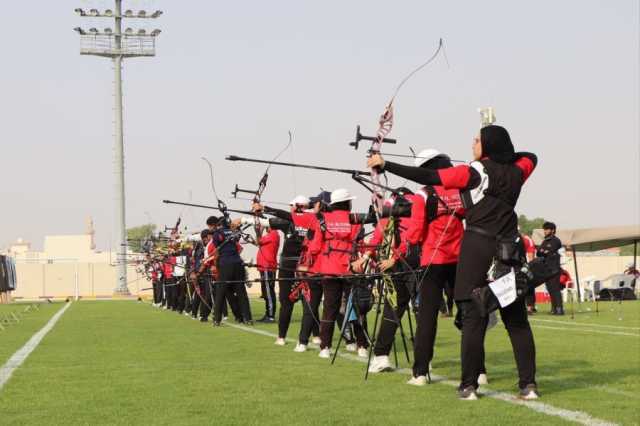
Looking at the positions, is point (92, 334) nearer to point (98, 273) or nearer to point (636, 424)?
point (636, 424)

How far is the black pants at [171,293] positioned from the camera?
110 ft

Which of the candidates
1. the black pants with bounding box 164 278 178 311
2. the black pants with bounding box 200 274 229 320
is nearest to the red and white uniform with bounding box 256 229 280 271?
the black pants with bounding box 200 274 229 320

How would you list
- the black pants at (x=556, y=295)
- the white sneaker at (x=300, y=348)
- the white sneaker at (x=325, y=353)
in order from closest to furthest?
the white sneaker at (x=325, y=353) → the white sneaker at (x=300, y=348) → the black pants at (x=556, y=295)

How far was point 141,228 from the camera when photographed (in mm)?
160875

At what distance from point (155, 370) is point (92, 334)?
26.0 feet

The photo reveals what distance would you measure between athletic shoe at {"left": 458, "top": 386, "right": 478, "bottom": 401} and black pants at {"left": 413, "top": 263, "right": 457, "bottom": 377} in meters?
1.24

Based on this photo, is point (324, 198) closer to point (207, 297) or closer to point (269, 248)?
point (269, 248)

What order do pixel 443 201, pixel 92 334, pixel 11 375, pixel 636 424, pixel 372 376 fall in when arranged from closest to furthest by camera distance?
pixel 636 424
pixel 443 201
pixel 372 376
pixel 11 375
pixel 92 334

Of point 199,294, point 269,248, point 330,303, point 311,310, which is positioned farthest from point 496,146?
point 199,294

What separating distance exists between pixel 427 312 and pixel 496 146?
189 centimetres

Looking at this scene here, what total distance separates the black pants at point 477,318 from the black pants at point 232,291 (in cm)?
1304

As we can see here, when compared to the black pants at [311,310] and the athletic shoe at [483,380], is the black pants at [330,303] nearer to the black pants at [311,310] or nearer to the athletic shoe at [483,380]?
the black pants at [311,310]


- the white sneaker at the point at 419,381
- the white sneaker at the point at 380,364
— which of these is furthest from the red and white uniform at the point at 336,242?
the white sneaker at the point at 419,381

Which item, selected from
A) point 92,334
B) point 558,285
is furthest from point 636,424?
point 558,285
